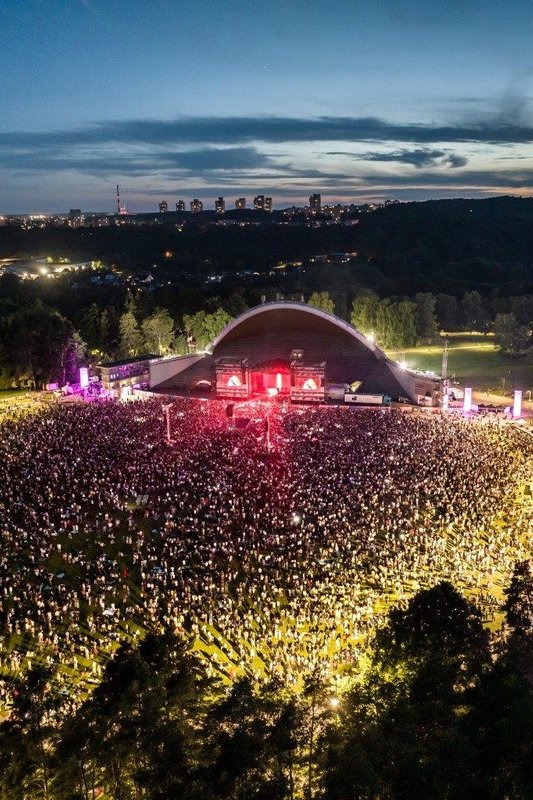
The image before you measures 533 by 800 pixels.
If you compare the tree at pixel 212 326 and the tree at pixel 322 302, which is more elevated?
the tree at pixel 322 302

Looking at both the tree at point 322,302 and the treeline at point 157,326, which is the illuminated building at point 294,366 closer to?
the treeline at point 157,326

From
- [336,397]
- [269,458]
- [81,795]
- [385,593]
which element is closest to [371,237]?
[336,397]

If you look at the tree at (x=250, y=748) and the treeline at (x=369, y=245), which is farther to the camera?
the treeline at (x=369, y=245)

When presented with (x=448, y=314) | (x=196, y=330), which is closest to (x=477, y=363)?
(x=448, y=314)

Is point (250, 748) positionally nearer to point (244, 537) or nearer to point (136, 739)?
point (136, 739)

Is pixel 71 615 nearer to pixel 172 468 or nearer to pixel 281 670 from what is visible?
pixel 281 670

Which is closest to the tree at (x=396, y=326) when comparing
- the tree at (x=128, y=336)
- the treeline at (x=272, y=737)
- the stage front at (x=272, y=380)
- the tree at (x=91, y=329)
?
the tree at (x=128, y=336)

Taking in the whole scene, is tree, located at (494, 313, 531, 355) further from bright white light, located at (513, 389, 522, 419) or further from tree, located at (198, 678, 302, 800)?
tree, located at (198, 678, 302, 800)
